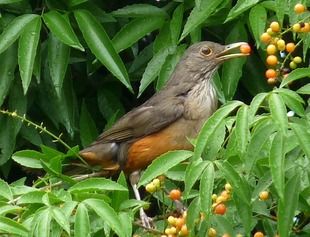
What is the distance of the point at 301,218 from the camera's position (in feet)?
16.4

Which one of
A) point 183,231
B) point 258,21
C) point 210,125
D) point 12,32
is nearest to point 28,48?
point 12,32

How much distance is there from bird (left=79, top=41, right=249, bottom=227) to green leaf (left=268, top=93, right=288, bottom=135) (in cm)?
256

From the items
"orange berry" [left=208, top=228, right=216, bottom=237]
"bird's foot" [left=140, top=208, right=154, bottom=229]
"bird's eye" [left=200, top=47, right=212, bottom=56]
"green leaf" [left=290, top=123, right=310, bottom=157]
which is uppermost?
"green leaf" [left=290, top=123, right=310, bottom=157]

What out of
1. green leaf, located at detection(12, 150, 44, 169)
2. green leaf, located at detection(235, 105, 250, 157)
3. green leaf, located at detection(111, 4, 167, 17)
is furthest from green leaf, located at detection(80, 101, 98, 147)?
green leaf, located at detection(235, 105, 250, 157)

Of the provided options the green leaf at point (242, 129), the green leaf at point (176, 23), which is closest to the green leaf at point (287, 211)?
the green leaf at point (242, 129)

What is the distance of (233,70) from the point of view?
21.5 ft

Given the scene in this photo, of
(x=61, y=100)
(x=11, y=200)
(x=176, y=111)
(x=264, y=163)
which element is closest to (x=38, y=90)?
(x=61, y=100)

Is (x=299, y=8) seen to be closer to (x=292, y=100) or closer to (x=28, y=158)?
(x=292, y=100)

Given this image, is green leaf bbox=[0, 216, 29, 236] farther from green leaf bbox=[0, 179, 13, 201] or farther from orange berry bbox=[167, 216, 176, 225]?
orange berry bbox=[167, 216, 176, 225]

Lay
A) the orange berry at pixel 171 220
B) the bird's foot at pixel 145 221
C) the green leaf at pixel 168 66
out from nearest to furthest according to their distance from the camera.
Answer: the orange berry at pixel 171 220 → the bird's foot at pixel 145 221 → the green leaf at pixel 168 66

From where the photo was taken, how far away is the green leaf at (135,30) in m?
6.48

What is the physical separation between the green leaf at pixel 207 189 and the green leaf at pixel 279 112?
1.09 feet

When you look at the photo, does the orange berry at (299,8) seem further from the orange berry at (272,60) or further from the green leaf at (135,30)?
the green leaf at (135,30)

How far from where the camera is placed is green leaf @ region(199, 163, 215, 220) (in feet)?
14.3
